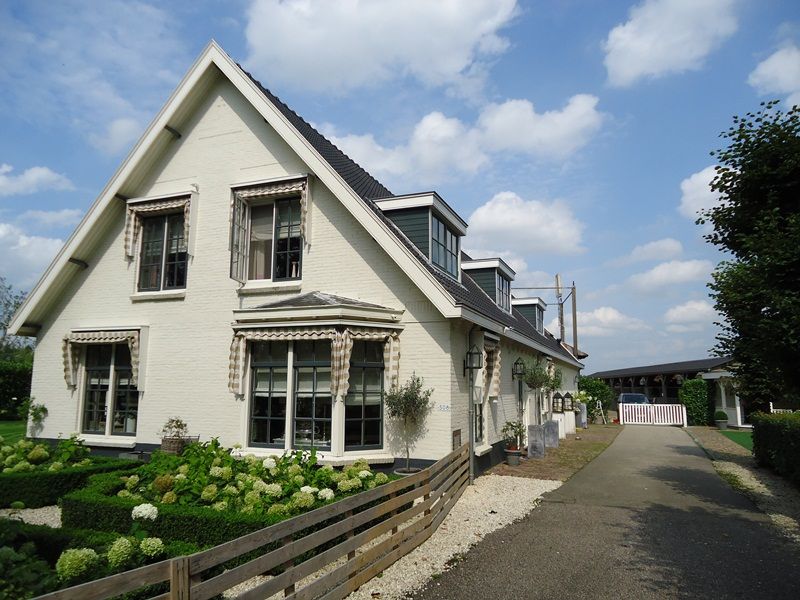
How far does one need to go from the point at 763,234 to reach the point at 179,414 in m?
12.7

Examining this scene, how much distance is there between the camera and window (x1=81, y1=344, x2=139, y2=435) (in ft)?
45.0

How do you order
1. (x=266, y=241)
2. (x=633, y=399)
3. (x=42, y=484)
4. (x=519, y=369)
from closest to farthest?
(x=42, y=484), (x=266, y=241), (x=519, y=369), (x=633, y=399)

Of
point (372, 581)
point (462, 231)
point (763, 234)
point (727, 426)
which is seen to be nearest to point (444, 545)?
point (372, 581)

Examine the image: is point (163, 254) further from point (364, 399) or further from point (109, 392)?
point (364, 399)

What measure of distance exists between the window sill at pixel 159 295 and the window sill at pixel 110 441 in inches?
139

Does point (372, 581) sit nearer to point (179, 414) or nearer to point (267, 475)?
point (267, 475)

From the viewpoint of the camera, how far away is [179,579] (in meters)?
3.78

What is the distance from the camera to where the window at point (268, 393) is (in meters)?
11.6

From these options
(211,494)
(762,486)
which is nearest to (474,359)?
(211,494)

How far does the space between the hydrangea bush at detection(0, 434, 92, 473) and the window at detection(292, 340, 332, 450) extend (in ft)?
14.6

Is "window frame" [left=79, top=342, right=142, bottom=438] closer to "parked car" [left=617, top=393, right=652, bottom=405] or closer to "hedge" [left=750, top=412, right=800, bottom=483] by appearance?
"hedge" [left=750, top=412, right=800, bottom=483]

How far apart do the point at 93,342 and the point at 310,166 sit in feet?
24.0

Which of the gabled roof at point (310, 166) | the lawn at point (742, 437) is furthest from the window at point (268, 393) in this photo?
the lawn at point (742, 437)

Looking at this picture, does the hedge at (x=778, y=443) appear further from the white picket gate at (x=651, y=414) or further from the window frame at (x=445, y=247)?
the white picket gate at (x=651, y=414)
